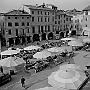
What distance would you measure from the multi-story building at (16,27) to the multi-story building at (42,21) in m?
1.78

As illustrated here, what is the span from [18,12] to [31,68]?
24204 millimetres

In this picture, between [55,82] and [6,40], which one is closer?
[55,82]

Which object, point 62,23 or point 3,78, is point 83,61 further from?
point 62,23

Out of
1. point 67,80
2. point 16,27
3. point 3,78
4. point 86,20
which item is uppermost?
point 86,20

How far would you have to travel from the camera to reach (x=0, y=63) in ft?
59.9

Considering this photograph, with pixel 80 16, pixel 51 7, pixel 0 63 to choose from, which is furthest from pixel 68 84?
pixel 80 16

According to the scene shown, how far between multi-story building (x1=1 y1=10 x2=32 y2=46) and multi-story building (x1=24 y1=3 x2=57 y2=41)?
1.78 metres

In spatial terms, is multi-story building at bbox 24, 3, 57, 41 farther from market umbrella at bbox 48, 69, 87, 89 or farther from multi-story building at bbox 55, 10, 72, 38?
market umbrella at bbox 48, 69, 87, 89

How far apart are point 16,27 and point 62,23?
62.2 feet

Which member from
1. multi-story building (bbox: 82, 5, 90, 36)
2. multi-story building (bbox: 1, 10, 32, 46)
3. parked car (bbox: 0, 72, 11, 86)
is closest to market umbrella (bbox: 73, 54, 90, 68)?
parked car (bbox: 0, 72, 11, 86)

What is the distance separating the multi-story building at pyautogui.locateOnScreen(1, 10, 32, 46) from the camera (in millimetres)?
39281

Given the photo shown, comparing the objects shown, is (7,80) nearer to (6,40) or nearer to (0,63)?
(0,63)

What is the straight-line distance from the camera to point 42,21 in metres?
46.6

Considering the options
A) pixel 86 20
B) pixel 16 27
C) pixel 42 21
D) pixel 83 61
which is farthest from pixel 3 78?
pixel 86 20
